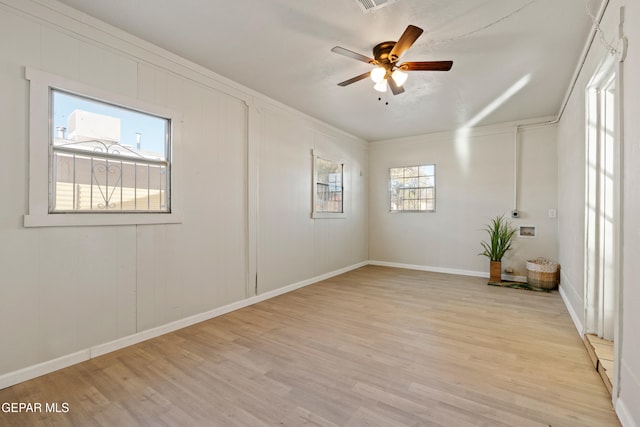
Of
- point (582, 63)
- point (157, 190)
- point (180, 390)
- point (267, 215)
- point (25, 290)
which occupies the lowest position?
point (180, 390)

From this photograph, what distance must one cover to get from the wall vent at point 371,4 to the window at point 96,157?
6.60ft

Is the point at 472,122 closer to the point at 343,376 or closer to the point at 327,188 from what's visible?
the point at 327,188

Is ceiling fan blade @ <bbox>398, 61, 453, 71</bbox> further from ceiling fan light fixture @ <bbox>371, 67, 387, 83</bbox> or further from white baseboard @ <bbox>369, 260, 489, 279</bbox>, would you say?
white baseboard @ <bbox>369, 260, 489, 279</bbox>

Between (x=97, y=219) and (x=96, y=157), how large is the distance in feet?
1.71

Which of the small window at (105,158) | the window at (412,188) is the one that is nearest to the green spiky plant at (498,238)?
the window at (412,188)

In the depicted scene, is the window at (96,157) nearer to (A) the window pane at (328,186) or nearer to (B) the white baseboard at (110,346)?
(B) the white baseboard at (110,346)

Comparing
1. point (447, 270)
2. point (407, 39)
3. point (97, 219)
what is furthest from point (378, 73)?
point (447, 270)

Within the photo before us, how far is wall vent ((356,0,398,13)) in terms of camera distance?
6.91 feet

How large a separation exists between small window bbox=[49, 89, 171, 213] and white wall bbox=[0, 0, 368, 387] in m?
0.17

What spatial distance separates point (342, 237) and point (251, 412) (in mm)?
4102

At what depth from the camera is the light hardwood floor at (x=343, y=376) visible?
1.70 meters

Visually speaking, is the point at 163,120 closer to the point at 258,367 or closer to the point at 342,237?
the point at 258,367

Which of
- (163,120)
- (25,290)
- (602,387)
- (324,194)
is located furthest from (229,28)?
(602,387)

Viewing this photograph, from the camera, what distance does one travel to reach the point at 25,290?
2.07 m
